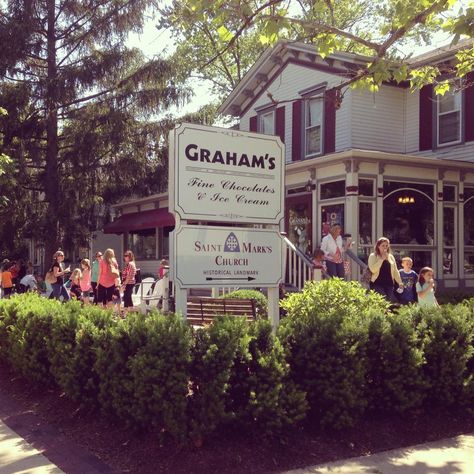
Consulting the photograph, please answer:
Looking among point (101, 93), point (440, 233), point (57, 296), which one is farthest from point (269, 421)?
point (101, 93)

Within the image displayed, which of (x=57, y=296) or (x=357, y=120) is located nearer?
(x=57, y=296)

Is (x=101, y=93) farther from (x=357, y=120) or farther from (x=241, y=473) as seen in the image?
(x=241, y=473)

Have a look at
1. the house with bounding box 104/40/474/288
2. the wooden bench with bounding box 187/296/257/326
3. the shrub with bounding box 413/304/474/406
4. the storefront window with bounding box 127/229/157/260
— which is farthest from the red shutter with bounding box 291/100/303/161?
the shrub with bounding box 413/304/474/406

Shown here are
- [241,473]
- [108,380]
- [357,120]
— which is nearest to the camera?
[241,473]

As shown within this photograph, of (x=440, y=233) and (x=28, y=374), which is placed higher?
(x=440, y=233)

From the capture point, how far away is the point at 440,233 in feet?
50.3

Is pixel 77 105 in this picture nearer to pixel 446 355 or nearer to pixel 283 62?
pixel 283 62

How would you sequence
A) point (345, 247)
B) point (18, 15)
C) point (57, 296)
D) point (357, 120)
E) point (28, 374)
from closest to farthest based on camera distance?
point (28, 374) < point (345, 247) < point (57, 296) < point (357, 120) < point (18, 15)

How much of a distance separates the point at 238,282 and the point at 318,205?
33.4 ft

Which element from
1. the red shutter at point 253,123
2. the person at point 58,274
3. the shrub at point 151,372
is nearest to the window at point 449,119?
the red shutter at point 253,123

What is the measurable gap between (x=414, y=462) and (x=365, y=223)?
412 inches

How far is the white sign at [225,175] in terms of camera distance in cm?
519

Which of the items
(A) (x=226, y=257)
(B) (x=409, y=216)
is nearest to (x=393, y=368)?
(A) (x=226, y=257)

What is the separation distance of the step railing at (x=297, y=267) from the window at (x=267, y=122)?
727cm
